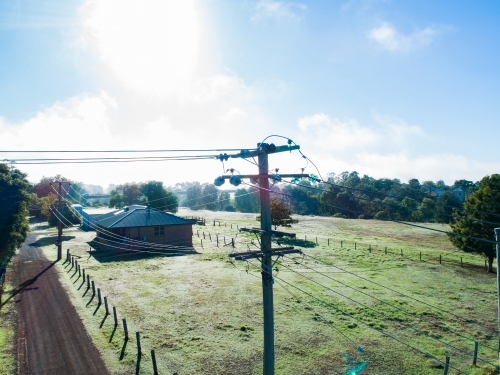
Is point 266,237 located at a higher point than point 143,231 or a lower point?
higher

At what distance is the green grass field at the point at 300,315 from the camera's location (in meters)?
16.3

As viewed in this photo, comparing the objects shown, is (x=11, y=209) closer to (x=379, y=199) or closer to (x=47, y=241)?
(x=47, y=241)

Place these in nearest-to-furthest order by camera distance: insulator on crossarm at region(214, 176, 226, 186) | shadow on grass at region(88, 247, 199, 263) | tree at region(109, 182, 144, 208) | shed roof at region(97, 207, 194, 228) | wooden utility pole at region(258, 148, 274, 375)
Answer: wooden utility pole at region(258, 148, 274, 375) → insulator on crossarm at region(214, 176, 226, 186) → shadow on grass at region(88, 247, 199, 263) → shed roof at region(97, 207, 194, 228) → tree at region(109, 182, 144, 208)

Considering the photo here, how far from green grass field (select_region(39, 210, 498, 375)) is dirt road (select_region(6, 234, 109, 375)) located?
754mm

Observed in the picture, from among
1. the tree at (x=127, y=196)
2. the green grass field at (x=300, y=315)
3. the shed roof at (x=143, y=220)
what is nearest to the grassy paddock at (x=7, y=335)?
the green grass field at (x=300, y=315)

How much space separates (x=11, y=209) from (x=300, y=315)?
84.6 feet

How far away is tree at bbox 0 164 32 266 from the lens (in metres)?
26.9

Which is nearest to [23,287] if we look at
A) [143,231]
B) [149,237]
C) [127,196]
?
[143,231]

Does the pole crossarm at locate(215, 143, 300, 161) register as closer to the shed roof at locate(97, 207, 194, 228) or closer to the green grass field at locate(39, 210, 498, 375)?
the green grass field at locate(39, 210, 498, 375)

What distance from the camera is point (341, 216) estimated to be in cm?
10500

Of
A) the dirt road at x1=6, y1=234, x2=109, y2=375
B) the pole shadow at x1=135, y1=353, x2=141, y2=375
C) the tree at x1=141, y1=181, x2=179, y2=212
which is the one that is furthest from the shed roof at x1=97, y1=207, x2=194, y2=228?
the tree at x1=141, y1=181, x2=179, y2=212

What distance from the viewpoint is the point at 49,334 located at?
18875mm

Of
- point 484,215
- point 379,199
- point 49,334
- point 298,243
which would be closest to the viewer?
point 49,334

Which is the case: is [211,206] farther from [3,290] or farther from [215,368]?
[215,368]
